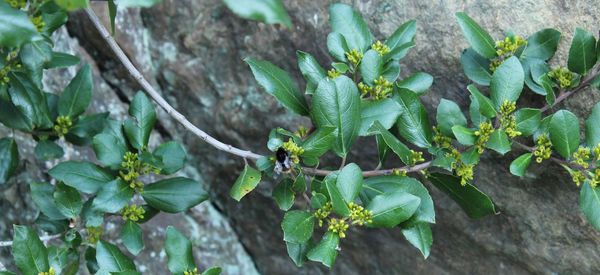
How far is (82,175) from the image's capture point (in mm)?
1853

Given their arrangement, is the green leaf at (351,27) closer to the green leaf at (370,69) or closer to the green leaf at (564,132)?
the green leaf at (370,69)

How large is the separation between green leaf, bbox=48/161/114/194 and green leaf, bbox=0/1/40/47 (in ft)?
2.18

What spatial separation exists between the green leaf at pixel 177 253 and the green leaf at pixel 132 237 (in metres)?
0.14

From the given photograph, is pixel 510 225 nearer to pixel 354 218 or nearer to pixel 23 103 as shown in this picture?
pixel 354 218

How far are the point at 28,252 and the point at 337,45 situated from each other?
84 cm

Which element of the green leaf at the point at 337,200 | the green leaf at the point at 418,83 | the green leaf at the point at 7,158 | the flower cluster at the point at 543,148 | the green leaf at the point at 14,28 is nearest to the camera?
the green leaf at the point at 14,28

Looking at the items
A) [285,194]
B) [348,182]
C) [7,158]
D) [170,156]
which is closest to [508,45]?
[348,182]

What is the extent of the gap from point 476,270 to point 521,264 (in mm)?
150

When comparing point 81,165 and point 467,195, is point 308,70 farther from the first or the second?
point 81,165

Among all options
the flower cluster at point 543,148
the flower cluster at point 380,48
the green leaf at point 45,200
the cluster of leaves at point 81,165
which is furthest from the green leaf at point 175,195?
the flower cluster at point 543,148

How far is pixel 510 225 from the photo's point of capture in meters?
1.97

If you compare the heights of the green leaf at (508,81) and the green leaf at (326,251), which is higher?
the green leaf at (508,81)

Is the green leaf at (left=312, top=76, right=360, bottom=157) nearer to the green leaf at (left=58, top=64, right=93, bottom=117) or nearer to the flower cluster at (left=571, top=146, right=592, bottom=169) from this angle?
the flower cluster at (left=571, top=146, right=592, bottom=169)

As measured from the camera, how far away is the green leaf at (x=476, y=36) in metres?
1.70
